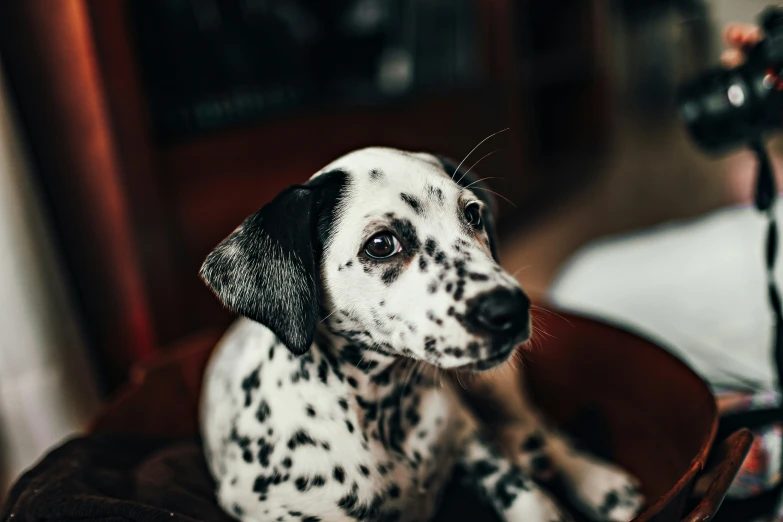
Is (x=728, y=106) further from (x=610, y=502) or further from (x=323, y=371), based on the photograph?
(x=323, y=371)

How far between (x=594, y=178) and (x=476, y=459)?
3583mm

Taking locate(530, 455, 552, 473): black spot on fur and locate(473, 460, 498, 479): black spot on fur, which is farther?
locate(530, 455, 552, 473): black spot on fur

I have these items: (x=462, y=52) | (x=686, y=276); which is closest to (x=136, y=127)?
(x=686, y=276)

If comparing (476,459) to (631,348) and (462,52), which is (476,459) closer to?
(631,348)

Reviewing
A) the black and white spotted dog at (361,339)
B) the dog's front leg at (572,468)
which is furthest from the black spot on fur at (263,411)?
the dog's front leg at (572,468)

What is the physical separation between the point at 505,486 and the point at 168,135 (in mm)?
1227

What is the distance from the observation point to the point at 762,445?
1.13 metres

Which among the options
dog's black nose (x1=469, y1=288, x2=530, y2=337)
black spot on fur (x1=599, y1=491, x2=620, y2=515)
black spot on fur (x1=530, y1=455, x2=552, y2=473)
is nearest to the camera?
dog's black nose (x1=469, y1=288, x2=530, y2=337)

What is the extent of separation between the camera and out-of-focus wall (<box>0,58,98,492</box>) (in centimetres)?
143

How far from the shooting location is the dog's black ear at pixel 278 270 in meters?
0.85

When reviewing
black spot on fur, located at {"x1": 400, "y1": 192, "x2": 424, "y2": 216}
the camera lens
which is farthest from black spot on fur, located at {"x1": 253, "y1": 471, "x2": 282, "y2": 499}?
the camera lens

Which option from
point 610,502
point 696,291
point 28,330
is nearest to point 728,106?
point 696,291

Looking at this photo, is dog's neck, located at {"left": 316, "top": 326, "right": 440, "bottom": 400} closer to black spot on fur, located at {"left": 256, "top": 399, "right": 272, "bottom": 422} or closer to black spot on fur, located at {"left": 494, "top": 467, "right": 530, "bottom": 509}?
black spot on fur, located at {"left": 256, "top": 399, "right": 272, "bottom": 422}

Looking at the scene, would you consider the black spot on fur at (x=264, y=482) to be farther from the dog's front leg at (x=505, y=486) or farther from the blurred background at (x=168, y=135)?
the blurred background at (x=168, y=135)
